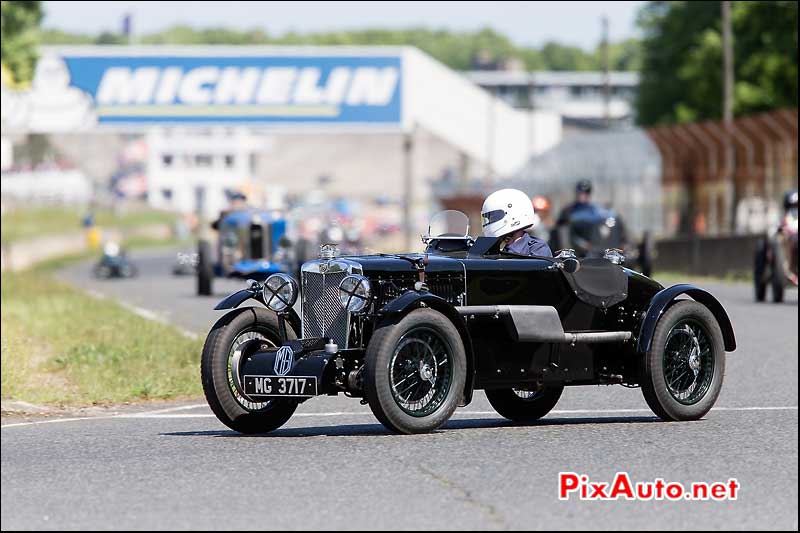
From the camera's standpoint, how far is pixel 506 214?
39.0ft

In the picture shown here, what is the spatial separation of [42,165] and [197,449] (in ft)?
566

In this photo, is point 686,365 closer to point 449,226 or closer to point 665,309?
point 665,309

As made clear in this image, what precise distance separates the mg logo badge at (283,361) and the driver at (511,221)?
1.76 meters

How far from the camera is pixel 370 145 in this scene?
6914 inches

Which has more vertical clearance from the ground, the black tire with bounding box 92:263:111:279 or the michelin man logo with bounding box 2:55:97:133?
the michelin man logo with bounding box 2:55:97:133

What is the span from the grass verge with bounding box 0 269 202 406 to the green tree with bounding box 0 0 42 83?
6827mm

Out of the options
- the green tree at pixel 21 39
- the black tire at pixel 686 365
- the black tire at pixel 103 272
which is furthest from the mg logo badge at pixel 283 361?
the black tire at pixel 103 272

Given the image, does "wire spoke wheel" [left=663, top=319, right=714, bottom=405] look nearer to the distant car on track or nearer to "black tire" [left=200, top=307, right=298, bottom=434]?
"black tire" [left=200, top=307, right=298, bottom=434]

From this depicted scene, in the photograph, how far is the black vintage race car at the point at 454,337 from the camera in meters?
10.5

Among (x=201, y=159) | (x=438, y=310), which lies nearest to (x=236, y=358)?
(x=438, y=310)

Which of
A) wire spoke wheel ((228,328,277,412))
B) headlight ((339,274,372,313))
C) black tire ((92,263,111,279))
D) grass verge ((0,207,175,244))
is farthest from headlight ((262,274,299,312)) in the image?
grass verge ((0,207,175,244))

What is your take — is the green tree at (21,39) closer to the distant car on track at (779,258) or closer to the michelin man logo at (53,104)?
the michelin man logo at (53,104)

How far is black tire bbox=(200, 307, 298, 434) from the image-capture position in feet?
35.5

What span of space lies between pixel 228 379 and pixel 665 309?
8.93 feet
